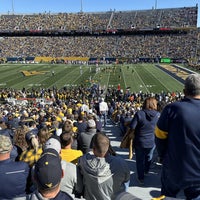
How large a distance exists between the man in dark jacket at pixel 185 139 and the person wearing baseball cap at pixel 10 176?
167cm

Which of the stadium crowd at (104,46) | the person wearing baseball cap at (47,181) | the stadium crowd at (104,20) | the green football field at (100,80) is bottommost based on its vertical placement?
the green football field at (100,80)

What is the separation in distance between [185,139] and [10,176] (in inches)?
77.7

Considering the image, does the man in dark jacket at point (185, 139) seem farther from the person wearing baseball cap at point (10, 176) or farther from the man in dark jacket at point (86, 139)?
the man in dark jacket at point (86, 139)

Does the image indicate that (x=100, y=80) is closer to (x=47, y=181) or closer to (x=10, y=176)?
(x=10, y=176)

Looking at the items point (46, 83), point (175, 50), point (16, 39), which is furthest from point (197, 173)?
point (16, 39)

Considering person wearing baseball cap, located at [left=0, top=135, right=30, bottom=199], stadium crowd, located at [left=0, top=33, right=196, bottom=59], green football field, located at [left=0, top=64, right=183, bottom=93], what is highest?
person wearing baseball cap, located at [left=0, top=135, right=30, bottom=199]

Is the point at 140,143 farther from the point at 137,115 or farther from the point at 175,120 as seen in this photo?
the point at 175,120

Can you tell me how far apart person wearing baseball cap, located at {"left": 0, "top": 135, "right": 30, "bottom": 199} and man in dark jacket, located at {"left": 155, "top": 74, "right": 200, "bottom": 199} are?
167 centimetres

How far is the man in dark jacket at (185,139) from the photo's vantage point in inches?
126

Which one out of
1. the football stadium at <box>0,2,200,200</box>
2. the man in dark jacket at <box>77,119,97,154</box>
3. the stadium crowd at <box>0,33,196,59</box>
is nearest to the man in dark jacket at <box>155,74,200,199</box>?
the man in dark jacket at <box>77,119,97,154</box>

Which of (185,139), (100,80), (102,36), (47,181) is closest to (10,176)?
(47,181)

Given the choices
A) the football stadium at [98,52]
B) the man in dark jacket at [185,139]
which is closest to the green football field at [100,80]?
the football stadium at [98,52]

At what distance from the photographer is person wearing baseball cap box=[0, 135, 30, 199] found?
11.3 feet

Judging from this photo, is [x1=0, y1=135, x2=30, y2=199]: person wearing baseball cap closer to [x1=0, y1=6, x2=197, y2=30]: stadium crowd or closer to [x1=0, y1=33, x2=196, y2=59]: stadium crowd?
[x1=0, y1=33, x2=196, y2=59]: stadium crowd
